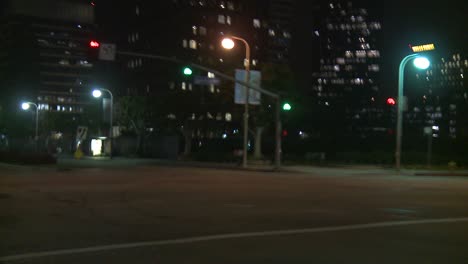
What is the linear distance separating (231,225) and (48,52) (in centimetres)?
15545

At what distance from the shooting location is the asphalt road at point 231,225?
987 cm

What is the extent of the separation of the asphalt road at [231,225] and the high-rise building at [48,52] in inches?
376

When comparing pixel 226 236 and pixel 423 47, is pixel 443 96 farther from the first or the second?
pixel 226 236

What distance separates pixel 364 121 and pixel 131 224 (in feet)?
313

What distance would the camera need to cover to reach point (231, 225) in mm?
13094

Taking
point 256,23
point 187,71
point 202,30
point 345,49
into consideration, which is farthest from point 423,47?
point 345,49

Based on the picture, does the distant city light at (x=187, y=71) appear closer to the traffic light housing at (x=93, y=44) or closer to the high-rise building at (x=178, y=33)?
the traffic light housing at (x=93, y=44)

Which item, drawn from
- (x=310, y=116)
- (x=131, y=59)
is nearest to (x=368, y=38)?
(x=131, y=59)

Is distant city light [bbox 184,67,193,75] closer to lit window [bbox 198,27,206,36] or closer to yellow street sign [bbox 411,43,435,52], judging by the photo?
yellow street sign [bbox 411,43,435,52]

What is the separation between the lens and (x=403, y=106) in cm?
3769

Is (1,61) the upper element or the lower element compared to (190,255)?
upper

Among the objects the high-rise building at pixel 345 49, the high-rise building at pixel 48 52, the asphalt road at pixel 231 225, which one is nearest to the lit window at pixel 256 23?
the high-rise building at pixel 48 52

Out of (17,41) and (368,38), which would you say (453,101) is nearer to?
(17,41)

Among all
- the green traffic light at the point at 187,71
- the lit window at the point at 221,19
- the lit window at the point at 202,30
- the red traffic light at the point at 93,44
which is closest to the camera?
the red traffic light at the point at 93,44
